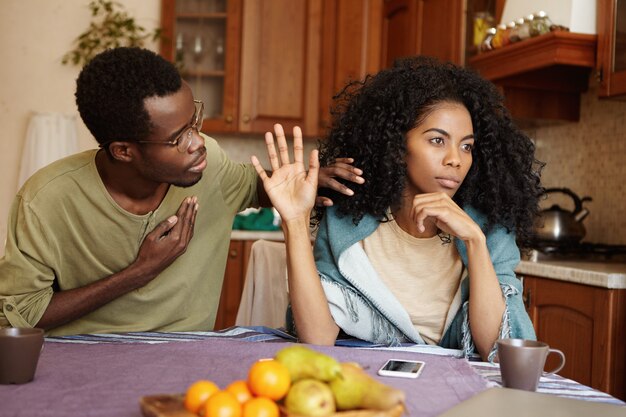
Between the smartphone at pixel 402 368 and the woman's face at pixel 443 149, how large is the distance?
0.52 metres

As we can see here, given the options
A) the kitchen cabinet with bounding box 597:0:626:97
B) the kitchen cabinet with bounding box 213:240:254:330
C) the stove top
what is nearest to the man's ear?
the stove top

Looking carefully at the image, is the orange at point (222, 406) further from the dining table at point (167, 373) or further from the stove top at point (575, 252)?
the stove top at point (575, 252)

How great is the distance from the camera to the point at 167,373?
1.08 m

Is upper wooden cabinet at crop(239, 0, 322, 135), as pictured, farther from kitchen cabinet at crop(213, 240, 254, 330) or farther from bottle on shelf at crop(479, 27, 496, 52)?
bottle on shelf at crop(479, 27, 496, 52)

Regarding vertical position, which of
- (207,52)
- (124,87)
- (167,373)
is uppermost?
(207,52)

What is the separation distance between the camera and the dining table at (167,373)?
0.95 m

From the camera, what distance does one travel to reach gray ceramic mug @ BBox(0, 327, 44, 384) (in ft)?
3.28

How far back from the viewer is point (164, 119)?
1475mm

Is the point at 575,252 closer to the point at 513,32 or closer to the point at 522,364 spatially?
the point at 513,32

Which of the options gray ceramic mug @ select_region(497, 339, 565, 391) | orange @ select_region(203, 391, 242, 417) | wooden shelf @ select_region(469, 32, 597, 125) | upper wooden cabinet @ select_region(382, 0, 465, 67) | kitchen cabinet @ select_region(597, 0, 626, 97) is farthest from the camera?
upper wooden cabinet @ select_region(382, 0, 465, 67)

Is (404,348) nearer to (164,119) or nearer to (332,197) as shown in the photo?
(332,197)

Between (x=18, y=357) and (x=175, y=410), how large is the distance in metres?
0.31

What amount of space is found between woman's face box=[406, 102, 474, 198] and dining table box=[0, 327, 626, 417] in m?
0.38

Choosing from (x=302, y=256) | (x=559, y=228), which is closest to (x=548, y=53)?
(x=559, y=228)
